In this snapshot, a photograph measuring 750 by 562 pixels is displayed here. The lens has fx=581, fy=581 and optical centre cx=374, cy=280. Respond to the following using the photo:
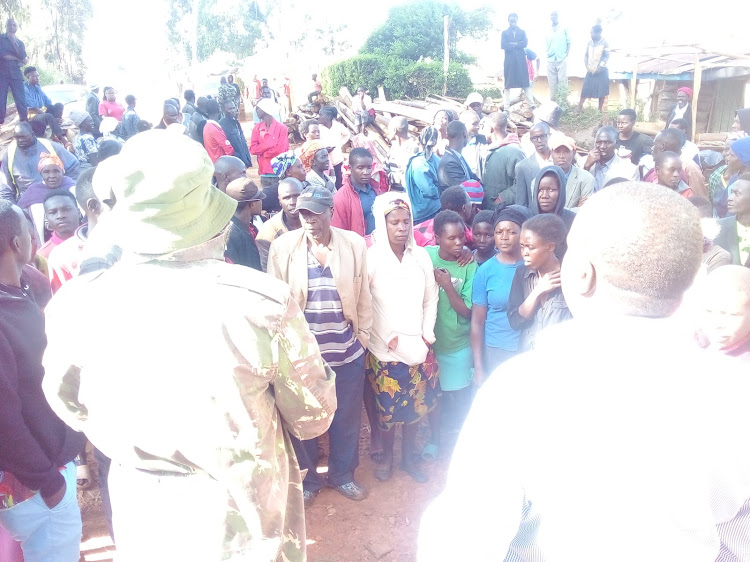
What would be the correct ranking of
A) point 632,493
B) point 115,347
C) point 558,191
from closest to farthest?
1. point 632,493
2. point 115,347
3. point 558,191

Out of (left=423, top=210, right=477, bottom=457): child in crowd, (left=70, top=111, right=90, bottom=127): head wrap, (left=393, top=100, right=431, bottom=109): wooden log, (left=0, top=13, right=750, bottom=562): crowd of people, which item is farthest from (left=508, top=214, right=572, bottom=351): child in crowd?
(left=393, top=100, right=431, bottom=109): wooden log

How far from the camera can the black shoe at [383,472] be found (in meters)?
3.88

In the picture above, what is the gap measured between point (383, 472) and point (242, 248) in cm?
175

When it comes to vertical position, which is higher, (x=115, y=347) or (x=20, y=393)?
(x=115, y=347)

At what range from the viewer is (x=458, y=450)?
116 cm

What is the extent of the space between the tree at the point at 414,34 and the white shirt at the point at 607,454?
1956cm

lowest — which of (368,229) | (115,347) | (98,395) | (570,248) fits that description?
(368,229)

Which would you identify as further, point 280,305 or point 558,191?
point 558,191

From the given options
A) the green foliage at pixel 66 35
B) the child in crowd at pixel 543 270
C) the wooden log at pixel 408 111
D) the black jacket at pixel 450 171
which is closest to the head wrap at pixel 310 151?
the black jacket at pixel 450 171

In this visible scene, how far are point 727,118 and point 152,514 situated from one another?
1436 cm

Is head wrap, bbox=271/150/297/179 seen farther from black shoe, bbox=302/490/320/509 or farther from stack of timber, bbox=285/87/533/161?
stack of timber, bbox=285/87/533/161

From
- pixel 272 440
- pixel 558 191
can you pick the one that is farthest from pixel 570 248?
pixel 558 191

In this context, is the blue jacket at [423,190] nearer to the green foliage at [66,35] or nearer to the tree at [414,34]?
the tree at [414,34]

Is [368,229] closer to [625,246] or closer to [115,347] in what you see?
[115,347]
